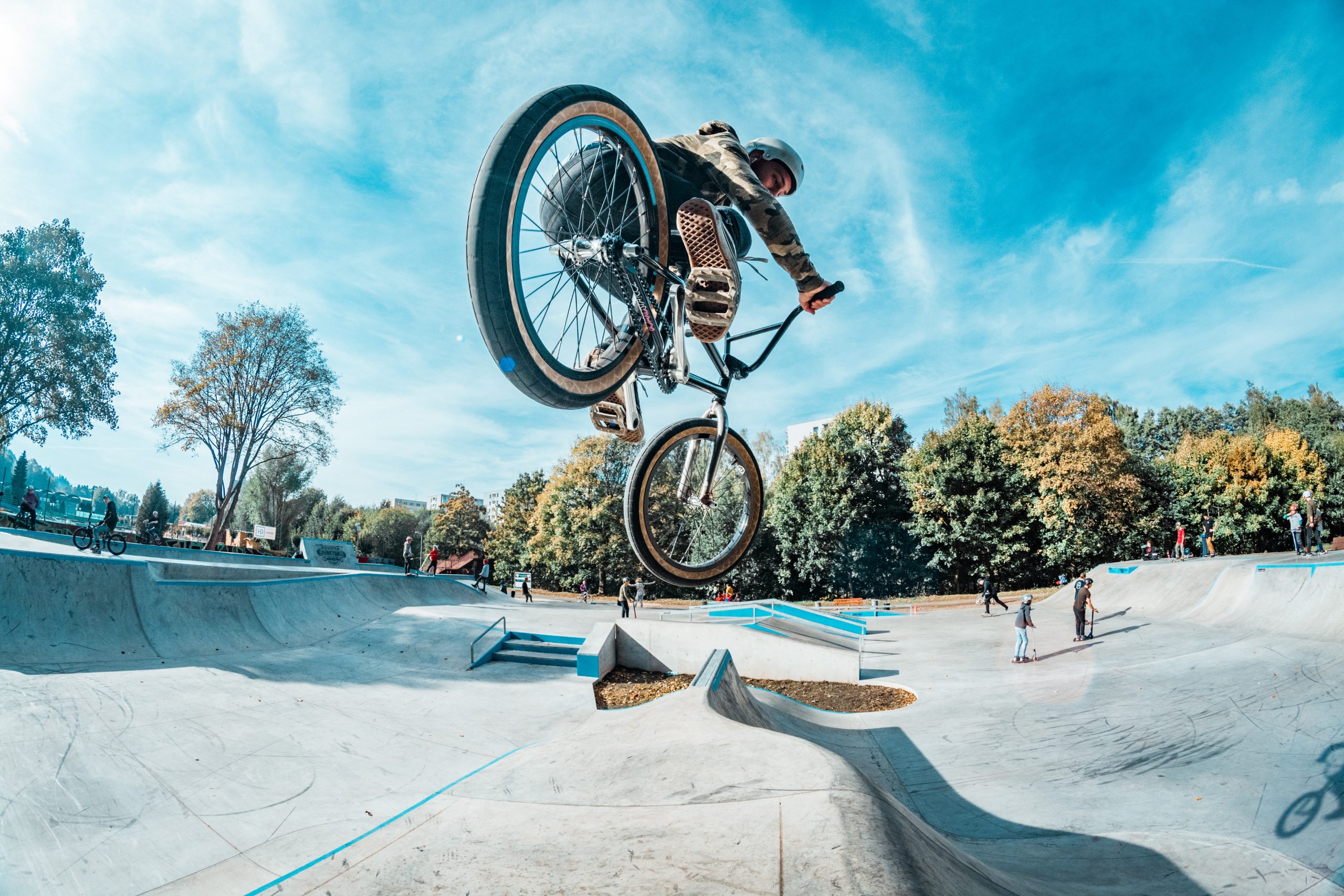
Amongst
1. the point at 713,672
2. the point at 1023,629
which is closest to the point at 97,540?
the point at 713,672

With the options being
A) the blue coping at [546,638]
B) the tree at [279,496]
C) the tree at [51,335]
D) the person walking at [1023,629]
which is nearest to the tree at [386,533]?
the tree at [279,496]

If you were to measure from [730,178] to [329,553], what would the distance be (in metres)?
34.7

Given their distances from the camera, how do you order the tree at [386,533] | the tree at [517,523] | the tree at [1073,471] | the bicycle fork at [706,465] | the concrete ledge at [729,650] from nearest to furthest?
the bicycle fork at [706,465]
the concrete ledge at [729,650]
the tree at [1073,471]
the tree at [517,523]
the tree at [386,533]

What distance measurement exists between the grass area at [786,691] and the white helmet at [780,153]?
995 centimetres

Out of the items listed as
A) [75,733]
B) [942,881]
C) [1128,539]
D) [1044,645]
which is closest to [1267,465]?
[1128,539]

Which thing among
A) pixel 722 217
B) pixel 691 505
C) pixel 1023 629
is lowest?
pixel 1023 629

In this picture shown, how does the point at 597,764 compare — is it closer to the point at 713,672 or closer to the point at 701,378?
the point at 701,378

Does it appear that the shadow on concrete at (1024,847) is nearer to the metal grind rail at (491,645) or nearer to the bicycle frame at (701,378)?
the bicycle frame at (701,378)

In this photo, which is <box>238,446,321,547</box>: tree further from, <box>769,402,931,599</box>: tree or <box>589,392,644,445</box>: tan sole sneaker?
<box>589,392,644,445</box>: tan sole sneaker

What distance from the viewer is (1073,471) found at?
37781 mm

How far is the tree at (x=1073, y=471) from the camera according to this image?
3744 centimetres

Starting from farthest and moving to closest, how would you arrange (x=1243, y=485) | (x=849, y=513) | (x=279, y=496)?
(x=279, y=496)
(x=1243, y=485)
(x=849, y=513)

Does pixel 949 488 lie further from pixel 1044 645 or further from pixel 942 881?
pixel 942 881

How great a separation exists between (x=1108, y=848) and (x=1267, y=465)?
56.5 m
